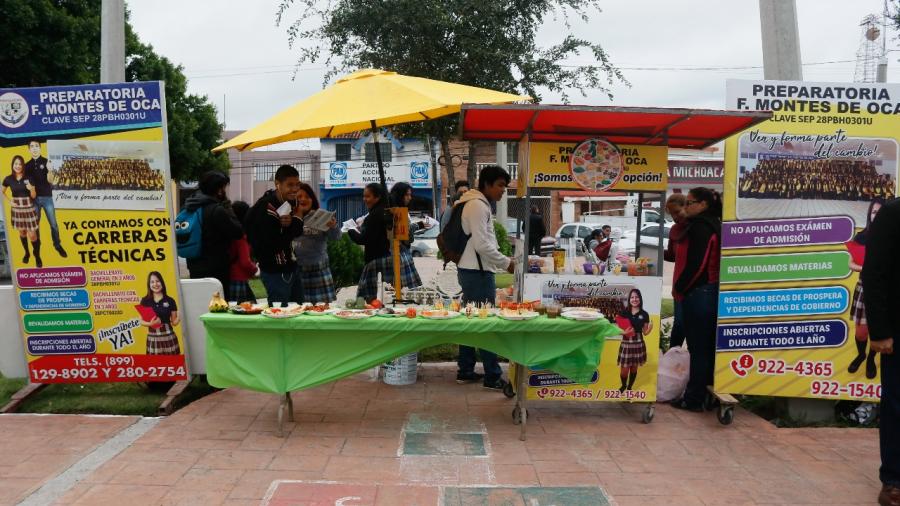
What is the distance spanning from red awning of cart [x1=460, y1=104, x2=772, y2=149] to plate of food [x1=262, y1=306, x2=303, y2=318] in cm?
174

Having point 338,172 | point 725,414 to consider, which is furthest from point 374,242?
point 338,172

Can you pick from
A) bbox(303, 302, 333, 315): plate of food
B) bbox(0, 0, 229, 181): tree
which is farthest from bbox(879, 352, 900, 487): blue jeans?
bbox(0, 0, 229, 181): tree

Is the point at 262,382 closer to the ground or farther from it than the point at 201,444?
farther from it

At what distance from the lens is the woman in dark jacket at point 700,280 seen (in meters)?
5.04

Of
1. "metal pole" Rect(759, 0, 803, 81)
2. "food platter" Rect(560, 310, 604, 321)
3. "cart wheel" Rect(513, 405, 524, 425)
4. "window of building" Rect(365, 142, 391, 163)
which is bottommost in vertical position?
"cart wheel" Rect(513, 405, 524, 425)

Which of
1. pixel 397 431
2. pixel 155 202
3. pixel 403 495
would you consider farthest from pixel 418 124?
pixel 403 495

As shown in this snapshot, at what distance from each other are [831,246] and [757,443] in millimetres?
1500

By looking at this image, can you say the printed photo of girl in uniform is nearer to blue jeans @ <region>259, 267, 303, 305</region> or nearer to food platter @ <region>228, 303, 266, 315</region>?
blue jeans @ <region>259, 267, 303, 305</region>

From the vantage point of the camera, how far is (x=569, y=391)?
5.02 meters

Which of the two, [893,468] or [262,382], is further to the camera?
[262,382]

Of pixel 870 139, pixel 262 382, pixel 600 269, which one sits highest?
pixel 870 139

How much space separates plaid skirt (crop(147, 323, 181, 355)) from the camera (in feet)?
17.4

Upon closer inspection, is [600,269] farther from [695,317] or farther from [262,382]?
[262,382]

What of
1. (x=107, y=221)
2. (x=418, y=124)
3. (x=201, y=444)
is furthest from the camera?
(x=418, y=124)
